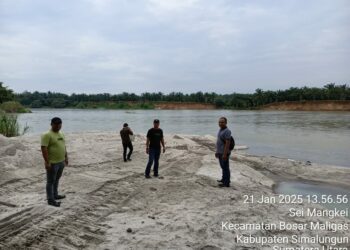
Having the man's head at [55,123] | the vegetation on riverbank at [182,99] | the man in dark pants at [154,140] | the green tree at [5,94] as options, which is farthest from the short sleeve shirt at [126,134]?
the vegetation on riverbank at [182,99]

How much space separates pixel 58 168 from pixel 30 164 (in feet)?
16.8

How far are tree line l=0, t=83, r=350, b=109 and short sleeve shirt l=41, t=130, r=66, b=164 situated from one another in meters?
104

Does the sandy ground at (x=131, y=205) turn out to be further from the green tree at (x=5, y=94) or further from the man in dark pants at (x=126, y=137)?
the green tree at (x=5, y=94)

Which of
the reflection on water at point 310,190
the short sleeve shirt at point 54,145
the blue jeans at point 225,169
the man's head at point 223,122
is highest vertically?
the man's head at point 223,122

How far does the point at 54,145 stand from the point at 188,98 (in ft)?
472

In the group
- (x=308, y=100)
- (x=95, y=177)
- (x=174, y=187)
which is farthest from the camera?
(x=308, y=100)

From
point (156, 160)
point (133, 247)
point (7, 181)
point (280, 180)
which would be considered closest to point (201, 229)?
point (133, 247)

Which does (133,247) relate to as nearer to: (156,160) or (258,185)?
(156,160)

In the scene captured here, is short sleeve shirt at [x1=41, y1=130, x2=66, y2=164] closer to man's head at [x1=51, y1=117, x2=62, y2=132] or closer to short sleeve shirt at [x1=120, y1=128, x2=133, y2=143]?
man's head at [x1=51, y1=117, x2=62, y2=132]

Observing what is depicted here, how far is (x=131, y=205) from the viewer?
7969mm

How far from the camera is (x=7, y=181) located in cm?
960

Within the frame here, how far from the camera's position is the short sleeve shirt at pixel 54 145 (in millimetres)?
7254

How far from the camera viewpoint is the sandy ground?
6.05 m

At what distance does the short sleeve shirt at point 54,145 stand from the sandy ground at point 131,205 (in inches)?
37.7
